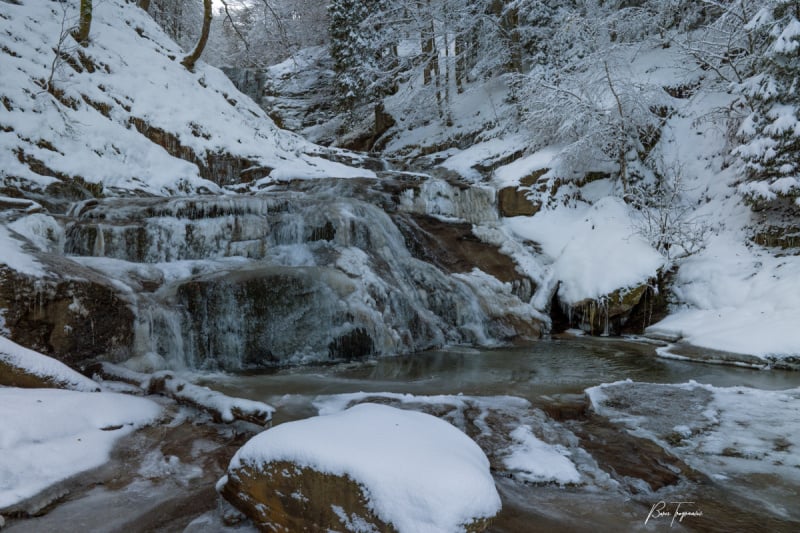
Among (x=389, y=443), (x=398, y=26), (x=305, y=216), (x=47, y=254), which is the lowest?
(x=389, y=443)

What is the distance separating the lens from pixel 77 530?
2.24 metres

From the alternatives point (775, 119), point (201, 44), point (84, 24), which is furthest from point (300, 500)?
point (201, 44)

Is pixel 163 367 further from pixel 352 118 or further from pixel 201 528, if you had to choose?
pixel 352 118

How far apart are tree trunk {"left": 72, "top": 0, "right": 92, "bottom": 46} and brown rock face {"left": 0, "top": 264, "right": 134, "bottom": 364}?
33.0 feet

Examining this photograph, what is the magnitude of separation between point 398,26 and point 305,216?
14.2 m

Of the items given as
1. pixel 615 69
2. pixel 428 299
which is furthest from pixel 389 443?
pixel 615 69

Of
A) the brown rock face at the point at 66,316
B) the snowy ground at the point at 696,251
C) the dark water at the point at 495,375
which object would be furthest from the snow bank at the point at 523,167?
the brown rock face at the point at 66,316

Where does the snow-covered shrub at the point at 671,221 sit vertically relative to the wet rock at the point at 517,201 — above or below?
below

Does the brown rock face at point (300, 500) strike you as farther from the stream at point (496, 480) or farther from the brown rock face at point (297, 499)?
the stream at point (496, 480)

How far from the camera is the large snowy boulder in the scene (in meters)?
1.98

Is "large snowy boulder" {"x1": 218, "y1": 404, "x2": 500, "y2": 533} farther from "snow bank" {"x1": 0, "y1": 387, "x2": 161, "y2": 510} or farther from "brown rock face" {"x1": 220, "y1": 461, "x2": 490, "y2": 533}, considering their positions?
"snow bank" {"x1": 0, "y1": 387, "x2": 161, "y2": 510}

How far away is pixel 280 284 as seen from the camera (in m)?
6.88
